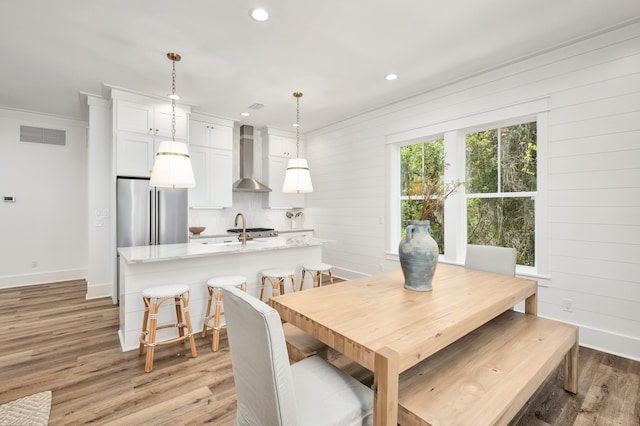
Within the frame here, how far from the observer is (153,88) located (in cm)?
380

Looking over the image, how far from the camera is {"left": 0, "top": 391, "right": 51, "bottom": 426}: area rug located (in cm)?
172

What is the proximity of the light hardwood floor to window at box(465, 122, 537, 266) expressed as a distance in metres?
1.23

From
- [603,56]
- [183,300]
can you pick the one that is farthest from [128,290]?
[603,56]

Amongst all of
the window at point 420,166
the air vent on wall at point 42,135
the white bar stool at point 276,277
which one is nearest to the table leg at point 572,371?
the window at point 420,166

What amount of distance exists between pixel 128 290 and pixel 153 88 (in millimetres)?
2656

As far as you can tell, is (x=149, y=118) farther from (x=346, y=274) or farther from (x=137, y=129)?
(x=346, y=274)

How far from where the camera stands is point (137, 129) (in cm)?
400

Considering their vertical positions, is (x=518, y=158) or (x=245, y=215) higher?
(x=518, y=158)

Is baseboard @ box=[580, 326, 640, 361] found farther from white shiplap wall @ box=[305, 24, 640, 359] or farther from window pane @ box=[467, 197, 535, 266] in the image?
window pane @ box=[467, 197, 535, 266]

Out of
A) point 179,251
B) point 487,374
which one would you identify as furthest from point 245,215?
point 487,374

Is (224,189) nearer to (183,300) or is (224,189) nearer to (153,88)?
(153,88)

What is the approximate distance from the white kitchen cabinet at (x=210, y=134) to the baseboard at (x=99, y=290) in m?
2.47

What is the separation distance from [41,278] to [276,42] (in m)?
5.34

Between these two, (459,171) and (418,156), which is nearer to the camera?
(459,171)
